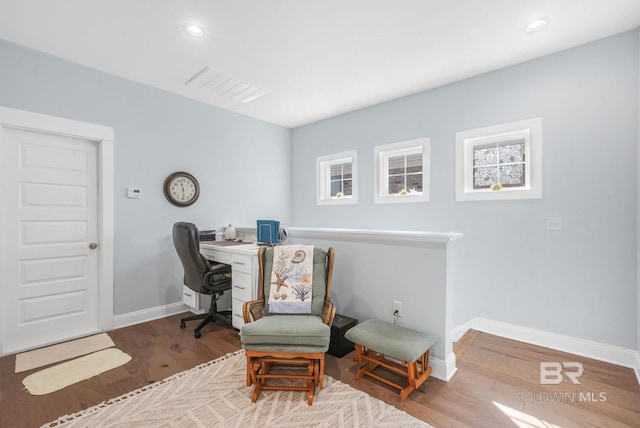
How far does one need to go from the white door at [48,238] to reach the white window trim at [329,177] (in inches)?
112

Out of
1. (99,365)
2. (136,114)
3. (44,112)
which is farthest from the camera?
(136,114)

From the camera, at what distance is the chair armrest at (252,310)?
2.26 m

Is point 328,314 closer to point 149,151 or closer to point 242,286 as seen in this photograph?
point 242,286

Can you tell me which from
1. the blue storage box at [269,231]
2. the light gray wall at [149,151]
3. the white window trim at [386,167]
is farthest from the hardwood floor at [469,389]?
the white window trim at [386,167]

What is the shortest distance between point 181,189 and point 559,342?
4.25 m

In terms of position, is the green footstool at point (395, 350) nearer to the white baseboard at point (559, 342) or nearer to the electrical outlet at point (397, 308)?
the electrical outlet at point (397, 308)

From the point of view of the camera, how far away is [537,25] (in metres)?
2.36

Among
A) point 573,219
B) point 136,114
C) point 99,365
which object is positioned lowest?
point 99,365

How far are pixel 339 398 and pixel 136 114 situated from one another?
11.4 ft

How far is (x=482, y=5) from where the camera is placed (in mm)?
2148

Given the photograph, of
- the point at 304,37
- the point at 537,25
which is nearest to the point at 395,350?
the point at 304,37

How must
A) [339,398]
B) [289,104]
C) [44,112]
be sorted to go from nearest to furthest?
[339,398]
[44,112]
[289,104]

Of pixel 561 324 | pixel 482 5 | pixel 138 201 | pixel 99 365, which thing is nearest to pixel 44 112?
pixel 138 201

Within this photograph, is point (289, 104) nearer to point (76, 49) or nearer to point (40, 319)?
point (76, 49)
